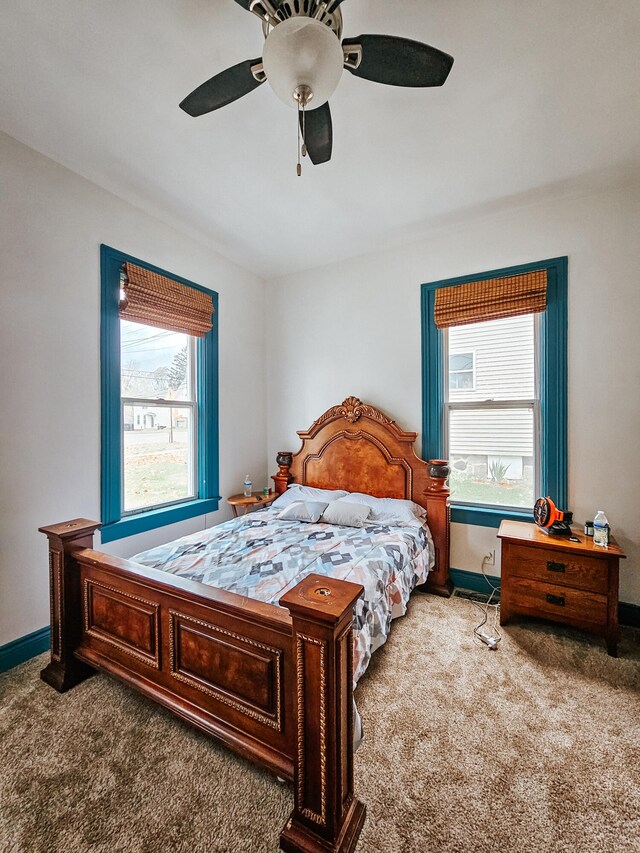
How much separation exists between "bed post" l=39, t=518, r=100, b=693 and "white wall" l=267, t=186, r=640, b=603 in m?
2.33

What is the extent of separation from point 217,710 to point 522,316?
3.18 metres

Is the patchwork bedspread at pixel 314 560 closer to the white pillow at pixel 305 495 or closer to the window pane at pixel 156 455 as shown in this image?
the white pillow at pixel 305 495

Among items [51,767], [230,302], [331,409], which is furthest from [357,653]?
[230,302]

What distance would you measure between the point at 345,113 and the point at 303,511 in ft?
8.46

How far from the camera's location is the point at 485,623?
2430mm

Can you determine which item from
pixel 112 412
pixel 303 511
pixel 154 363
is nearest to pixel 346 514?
pixel 303 511

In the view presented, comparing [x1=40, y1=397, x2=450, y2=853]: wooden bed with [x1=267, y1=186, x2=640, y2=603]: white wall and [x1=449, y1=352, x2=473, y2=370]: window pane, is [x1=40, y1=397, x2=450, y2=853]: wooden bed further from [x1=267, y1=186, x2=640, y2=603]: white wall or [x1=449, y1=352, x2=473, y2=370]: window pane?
[x1=449, y1=352, x2=473, y2=370]: window pane

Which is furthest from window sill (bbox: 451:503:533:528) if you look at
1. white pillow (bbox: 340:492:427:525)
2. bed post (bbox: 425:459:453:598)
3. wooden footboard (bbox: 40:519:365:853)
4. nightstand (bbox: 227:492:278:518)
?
wooden footboard (bbox: 40:519:365:853)

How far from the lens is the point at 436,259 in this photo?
123 inches

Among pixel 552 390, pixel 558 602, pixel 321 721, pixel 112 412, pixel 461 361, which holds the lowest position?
pixel 558 602

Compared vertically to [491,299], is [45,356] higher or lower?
lower

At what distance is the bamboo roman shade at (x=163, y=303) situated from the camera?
104 inches

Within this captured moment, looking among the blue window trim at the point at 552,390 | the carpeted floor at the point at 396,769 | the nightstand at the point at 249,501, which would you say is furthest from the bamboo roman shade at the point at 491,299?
the carpeted floor at the point at 396,769

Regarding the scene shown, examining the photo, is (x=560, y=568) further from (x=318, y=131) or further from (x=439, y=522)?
(x=318, y=131)
